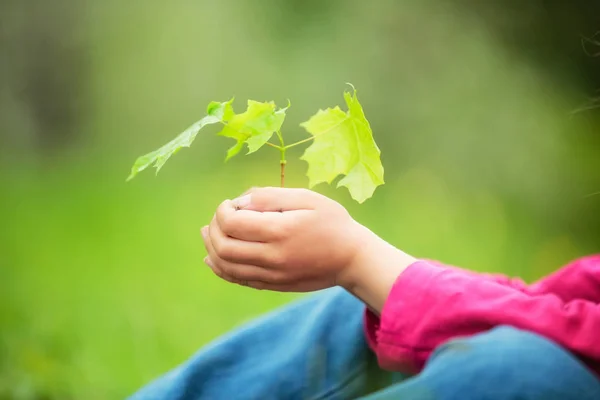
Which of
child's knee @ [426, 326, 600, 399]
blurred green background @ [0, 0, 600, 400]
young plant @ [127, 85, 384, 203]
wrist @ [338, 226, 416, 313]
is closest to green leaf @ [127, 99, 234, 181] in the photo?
young plant @ [127, 85, 384, 203]

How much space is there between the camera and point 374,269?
23.4 inches

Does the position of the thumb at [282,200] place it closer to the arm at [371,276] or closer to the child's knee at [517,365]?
the arm at [371,276]

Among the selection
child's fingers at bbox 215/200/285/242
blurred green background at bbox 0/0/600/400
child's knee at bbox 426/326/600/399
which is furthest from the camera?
blurred green background at bbox 0/0/600/400

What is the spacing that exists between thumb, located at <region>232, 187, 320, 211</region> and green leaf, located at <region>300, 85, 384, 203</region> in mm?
31

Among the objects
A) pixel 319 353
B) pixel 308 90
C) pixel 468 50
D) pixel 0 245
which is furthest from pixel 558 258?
pixel 0 245

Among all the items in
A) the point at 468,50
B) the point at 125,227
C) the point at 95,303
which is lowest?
the point at 95,303

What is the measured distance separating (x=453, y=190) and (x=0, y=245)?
0.79 m

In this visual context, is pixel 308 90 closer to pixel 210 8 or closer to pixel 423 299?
pixel 210 8

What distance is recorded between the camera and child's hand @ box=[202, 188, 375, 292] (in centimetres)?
58

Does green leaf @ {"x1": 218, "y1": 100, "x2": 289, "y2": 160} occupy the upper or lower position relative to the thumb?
upper

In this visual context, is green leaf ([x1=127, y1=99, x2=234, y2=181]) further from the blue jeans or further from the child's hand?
the blue jeans

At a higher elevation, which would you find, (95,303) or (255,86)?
(255,86)

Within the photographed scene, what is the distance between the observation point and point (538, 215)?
119 centimetres

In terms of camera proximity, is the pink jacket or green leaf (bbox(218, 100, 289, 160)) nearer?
the pink jacket
